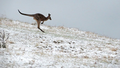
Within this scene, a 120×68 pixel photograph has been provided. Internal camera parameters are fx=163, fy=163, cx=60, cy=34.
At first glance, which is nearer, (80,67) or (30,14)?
(80,67)

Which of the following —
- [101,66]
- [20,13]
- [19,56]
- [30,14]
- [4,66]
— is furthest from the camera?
[30,14]

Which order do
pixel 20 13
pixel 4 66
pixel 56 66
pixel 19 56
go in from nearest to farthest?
pixel 4 66 < pixel 56 66 < pixel 19 56 < pixel 20 13

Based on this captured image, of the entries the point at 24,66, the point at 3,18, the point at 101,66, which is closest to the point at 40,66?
the point at 24,66

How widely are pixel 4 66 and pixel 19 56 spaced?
114cm

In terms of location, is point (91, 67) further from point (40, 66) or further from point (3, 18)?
point (3, 18)

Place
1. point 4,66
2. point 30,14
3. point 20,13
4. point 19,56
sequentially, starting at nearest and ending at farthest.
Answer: point 4,66 → point 19,56 → point 20,13 → point 30,14

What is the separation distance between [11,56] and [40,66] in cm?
129

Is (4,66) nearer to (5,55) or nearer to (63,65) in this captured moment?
(5,55)

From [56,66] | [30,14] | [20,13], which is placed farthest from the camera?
[30,14]

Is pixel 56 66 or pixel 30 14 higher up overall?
pixel 30 14

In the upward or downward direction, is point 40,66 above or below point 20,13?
below

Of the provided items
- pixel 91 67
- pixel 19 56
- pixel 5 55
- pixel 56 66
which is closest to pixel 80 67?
pixel 91 67

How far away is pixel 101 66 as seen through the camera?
5234mm

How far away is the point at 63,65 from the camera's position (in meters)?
5.03
